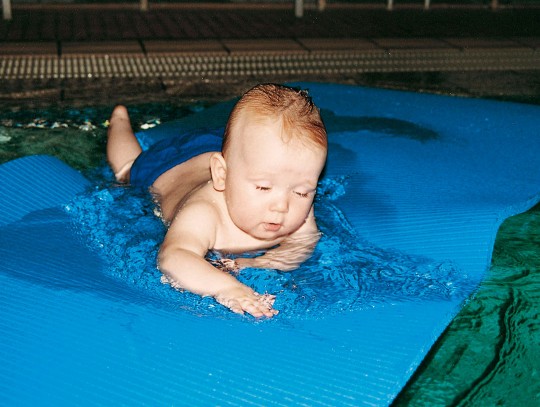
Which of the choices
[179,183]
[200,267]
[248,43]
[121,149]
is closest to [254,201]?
[200,267]

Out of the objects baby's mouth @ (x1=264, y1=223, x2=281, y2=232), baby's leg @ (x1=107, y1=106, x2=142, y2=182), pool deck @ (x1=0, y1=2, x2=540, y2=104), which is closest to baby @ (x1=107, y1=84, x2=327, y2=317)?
baby's mouth @ (x1=264, y1=223, x2=281, y2=232)

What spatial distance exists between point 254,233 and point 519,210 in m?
1.15

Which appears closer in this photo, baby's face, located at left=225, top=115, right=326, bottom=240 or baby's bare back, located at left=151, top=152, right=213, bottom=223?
baby's face, located at left=225, top=115, right=326, bottom=240

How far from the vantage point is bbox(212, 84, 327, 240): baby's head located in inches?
85.5

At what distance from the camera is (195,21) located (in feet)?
21.7

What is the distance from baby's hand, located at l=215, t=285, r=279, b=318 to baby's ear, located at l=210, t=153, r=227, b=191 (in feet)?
1.15

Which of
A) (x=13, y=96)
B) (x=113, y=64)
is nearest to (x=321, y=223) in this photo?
(x=13, y=96)

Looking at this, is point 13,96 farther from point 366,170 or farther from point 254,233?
point 254,233

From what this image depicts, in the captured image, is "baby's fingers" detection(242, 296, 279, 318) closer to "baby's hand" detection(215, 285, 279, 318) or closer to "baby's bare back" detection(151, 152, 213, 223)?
"baby's hand" detection(215, 285, 279, 318)

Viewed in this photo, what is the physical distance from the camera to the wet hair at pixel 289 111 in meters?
2.18

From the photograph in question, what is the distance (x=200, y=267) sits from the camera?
→ 220 centimetres

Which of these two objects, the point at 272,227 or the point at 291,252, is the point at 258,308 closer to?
the point at 272,227

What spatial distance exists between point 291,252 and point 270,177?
40 centimetres

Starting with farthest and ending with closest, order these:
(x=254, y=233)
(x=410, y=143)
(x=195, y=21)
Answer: (x=195, y=21)
(x=410, y=143)
(x=254, y=233)
